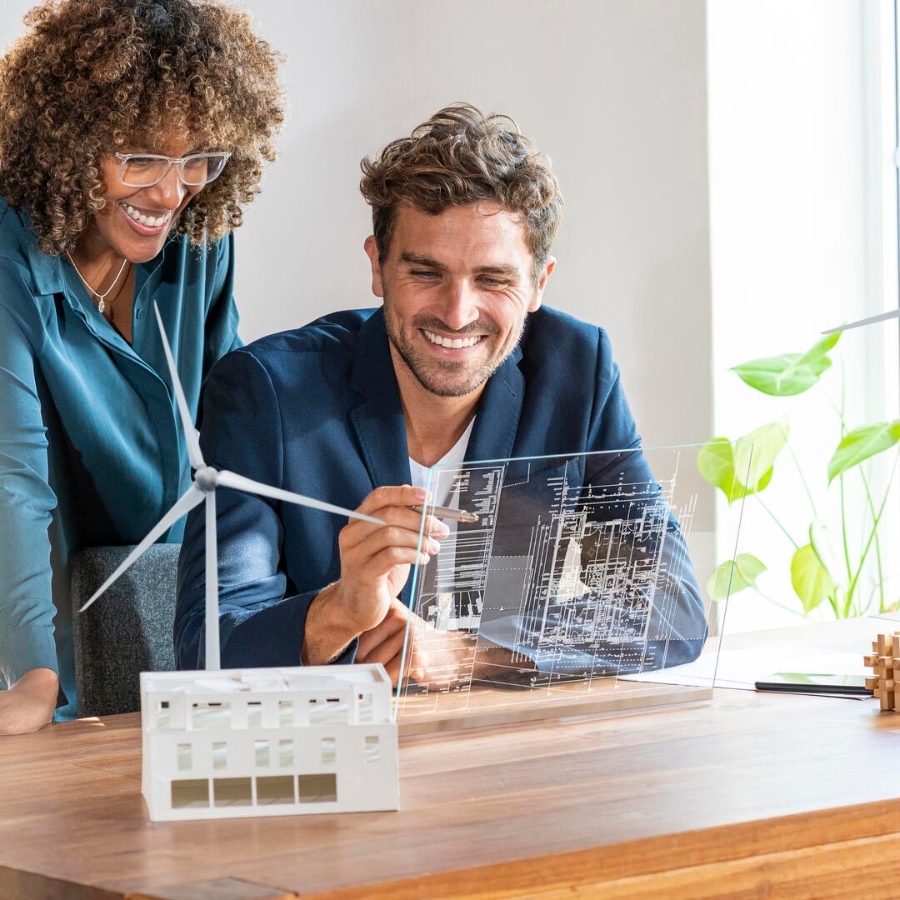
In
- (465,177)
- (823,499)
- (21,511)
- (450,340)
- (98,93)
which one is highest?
(98,93)

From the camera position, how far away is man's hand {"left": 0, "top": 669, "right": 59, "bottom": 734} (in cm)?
162

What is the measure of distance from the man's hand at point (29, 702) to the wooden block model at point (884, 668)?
3.37ft

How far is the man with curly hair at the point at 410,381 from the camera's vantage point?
1.88 metres

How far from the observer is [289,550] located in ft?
6.37

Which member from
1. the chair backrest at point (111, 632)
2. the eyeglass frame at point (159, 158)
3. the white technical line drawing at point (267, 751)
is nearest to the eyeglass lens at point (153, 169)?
the eyeglass frame at point (159, 158)

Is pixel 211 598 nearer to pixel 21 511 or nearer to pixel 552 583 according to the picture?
pixel 552 583

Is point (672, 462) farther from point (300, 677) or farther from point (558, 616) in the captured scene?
point (300, 677)

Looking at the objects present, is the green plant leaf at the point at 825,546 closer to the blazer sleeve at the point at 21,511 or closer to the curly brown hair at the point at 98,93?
the curly brown hair at the point at 98,93

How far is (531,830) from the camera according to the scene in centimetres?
105

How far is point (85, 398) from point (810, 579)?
88.4 inches

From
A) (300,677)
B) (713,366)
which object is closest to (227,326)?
(300,677)

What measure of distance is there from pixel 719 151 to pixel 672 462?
2.30 metres

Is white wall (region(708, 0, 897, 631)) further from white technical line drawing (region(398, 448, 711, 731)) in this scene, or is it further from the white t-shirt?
white technical line drawing (region(398, 448, 711, 731))

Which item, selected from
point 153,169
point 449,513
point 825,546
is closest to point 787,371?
point 825,546
